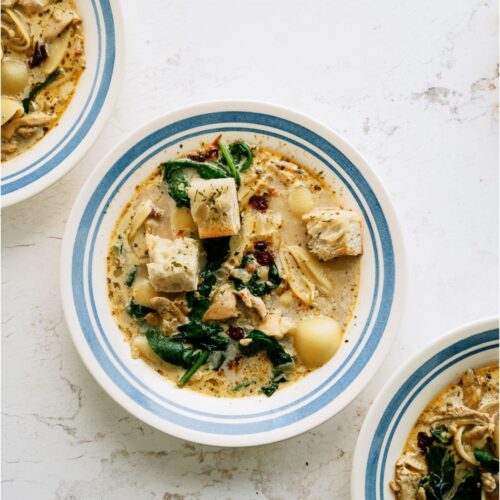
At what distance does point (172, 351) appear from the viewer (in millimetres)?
4016

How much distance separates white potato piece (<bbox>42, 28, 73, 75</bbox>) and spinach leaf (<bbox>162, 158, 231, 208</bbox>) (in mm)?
831

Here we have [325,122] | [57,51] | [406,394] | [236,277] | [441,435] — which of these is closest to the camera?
[406,394]

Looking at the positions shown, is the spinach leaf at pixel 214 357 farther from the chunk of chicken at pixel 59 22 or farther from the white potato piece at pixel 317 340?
the chunk of chicken at pixel 59 22

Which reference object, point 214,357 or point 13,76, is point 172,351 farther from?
point 13,76

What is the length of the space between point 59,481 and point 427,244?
242 cm

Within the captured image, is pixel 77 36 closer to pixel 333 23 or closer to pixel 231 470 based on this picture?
pixel 333 23

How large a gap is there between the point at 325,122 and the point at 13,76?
5.66 feet

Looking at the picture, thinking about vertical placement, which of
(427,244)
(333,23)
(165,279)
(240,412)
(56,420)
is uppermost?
(333,23)

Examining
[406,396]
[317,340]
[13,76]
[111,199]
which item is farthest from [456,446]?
[13,76]

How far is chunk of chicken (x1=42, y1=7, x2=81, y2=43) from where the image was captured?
4.12 meters

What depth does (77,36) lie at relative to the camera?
4.16 meters

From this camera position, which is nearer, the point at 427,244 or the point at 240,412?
the point at 240,412

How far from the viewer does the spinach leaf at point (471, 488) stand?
3.93 meters

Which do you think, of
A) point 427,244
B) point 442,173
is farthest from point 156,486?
point 442,173
